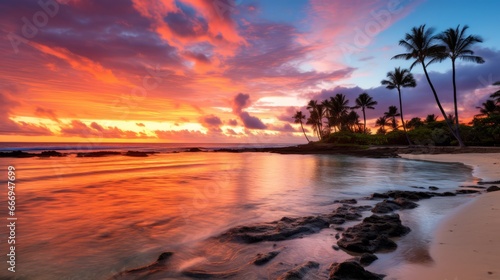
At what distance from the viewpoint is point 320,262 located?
177 inches

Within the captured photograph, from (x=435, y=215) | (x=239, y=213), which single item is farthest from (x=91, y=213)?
(x=435, y=215)

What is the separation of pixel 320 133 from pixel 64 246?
81.6 meters

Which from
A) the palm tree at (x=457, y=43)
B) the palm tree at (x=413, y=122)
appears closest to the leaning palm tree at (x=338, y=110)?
the palm tree at (x=413, y=122)

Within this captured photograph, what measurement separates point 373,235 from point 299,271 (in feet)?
6.90

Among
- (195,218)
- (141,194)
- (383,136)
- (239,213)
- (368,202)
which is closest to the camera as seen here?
(195,218)

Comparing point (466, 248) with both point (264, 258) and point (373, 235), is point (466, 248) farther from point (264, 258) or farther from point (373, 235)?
point (264, 258)

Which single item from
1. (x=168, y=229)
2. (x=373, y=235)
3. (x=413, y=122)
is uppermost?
(x=413, y=122)

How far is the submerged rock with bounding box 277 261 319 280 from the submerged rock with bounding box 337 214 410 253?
1012 mm

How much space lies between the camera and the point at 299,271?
13.2ft

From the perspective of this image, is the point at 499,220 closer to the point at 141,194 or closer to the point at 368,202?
the point at 368,202

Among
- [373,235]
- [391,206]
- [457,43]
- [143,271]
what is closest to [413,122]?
[457,43]

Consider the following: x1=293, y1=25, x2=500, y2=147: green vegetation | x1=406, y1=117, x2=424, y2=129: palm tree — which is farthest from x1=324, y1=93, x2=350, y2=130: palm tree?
x1=406, y1=117, x2=424, y2=129: palm tree

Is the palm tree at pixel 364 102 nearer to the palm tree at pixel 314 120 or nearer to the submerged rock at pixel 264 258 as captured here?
the palm tree at pixel 314 120

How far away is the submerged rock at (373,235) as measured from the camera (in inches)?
192
